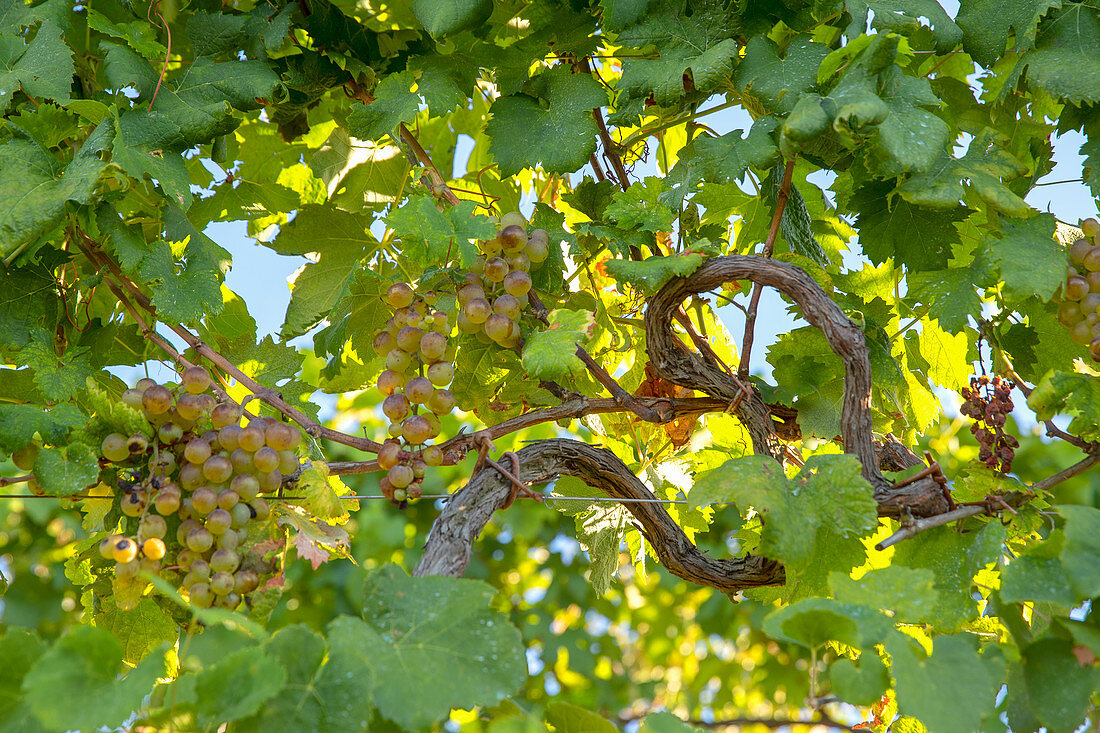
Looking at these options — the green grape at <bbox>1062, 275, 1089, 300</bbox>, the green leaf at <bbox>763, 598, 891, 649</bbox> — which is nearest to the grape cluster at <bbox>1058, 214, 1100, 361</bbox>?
the green grape at <bbox>1062, 275, 1089, 300</bbox>

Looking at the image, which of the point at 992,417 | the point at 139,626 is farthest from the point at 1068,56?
the point at 139,626

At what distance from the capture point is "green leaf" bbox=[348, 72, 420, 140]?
3.12ft

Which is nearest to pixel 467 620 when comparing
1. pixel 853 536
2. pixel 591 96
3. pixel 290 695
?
pixel 290 695

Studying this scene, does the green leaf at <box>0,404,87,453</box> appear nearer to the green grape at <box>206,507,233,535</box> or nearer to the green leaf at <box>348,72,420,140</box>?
the green grape at <box>206,507,233,535</box>

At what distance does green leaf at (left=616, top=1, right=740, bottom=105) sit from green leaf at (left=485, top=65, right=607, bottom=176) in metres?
0.06

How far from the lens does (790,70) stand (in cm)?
86

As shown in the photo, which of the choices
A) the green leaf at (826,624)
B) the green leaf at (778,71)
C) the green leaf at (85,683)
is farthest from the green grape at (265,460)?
the green leaf at (778,71)

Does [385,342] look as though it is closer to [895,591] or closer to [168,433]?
[168,433]

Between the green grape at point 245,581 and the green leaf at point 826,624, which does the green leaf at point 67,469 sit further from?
the green leaf at point 826,624

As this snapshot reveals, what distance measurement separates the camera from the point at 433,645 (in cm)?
65

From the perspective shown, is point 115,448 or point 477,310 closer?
point 115,448

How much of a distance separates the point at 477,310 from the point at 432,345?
6 centimetres

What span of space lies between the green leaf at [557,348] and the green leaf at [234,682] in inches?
13.9

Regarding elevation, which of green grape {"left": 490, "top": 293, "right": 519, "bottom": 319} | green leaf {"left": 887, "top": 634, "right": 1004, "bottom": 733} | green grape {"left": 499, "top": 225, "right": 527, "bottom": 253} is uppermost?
green grape {"left": 499, "top": 225, "right": 527, "bottom": 253}
